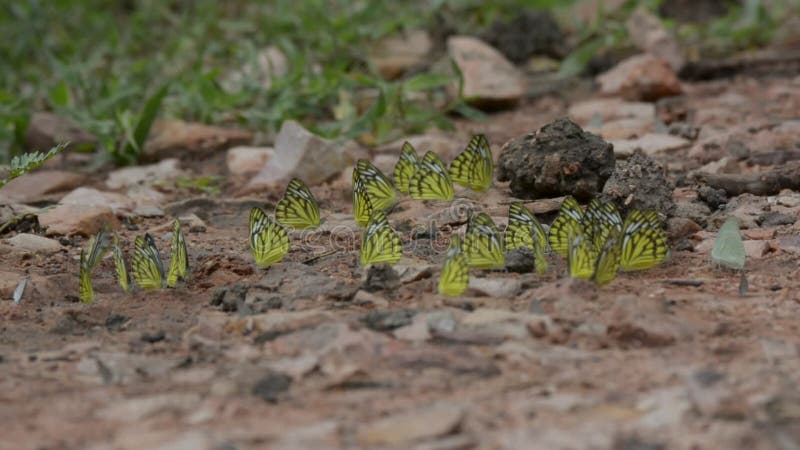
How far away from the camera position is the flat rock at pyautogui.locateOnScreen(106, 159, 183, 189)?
6402 mm

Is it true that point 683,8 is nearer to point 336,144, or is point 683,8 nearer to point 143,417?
point 336,144

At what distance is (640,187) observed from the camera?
4.54 meters

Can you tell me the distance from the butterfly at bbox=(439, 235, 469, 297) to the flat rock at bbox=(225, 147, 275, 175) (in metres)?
2.85

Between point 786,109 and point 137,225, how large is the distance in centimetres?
382

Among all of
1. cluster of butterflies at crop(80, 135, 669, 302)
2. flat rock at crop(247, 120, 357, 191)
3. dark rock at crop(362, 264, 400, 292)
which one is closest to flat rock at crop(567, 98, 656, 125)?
flat rock at crop(247, 120, 357, 191)

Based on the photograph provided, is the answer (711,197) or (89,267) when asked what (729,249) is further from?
(89,267)

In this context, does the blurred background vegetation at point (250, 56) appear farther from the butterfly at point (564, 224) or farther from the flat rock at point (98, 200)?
the butterfly at point (564, 224)

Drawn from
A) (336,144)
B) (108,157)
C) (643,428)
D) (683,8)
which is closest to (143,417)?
(643,428)

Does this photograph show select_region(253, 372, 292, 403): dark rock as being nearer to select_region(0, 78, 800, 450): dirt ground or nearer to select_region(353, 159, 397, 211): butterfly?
select_region(0, 78, 800, 450): dirt ground

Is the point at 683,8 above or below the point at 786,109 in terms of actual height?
above

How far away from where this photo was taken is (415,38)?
28.4 feet

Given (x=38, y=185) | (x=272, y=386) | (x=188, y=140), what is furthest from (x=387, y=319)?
(x=188, y=140)

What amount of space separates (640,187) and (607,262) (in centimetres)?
91

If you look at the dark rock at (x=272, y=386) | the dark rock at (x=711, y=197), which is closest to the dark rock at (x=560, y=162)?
the dark rock at (x=711, y=197)
